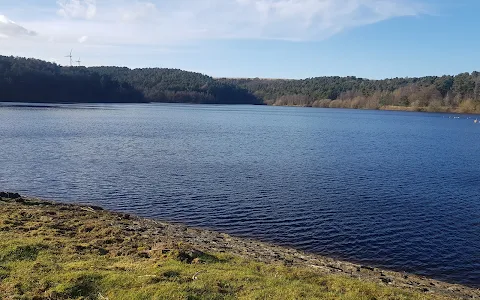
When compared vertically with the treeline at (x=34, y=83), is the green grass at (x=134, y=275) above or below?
below

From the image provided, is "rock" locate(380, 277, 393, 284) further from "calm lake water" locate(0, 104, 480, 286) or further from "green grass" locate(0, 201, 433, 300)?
"calm lake water" locate(0, 104, 480, 286)

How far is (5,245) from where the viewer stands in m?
12.7

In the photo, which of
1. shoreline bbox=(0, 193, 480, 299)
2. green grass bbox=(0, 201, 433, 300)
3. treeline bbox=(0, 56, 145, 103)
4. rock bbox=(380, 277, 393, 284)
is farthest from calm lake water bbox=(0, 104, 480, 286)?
treeline bbox=(0, 56, 145, 103)

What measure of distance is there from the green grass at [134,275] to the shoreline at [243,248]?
56.2 inches

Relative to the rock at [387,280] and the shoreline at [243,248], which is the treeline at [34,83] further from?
the rock at [387,280]

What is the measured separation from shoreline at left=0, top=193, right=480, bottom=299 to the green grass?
56.2 inches

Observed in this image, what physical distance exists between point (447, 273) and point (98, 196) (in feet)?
70.4

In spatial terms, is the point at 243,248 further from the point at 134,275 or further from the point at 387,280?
the point at 134,275

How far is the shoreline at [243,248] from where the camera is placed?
15.6 meters

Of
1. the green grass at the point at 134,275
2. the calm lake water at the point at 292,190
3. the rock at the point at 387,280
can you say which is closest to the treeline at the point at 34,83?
the calm lake water at the point at 292,190

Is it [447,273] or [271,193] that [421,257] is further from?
[271,193]

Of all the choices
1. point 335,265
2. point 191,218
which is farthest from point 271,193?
point 335,265

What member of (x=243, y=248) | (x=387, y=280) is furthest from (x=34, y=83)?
(x=387, y=280)

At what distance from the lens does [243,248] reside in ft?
60.8
